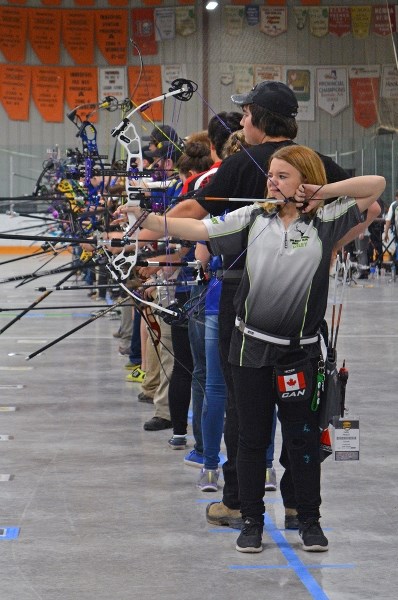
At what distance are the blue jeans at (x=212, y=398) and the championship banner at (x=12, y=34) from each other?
74.2 feet

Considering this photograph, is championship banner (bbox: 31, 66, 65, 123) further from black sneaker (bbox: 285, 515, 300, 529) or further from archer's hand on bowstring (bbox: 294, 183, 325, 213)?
archer's hand on bowstring (bbox: 294, 183, 325, 213)

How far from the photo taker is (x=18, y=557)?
13.6ft

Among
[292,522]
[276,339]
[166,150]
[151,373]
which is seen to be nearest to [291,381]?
[276,339]

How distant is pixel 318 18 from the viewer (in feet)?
84.8

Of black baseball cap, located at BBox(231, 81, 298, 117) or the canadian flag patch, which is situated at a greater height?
black baseball cap, located at BBox(231, 81, 298, 117)

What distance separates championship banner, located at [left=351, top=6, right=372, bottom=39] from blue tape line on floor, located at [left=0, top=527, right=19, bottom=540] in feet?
74.1

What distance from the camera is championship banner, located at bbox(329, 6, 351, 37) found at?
25.8m

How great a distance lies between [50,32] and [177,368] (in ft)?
72.2

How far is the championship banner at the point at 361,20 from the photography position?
25.6 m

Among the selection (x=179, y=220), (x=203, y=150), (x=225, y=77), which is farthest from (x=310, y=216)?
(x=225, y=77)

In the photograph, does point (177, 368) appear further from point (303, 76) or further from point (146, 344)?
point (303, 76)

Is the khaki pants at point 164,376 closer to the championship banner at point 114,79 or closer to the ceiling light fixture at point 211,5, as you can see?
the ceiling light fixture at point 211,5

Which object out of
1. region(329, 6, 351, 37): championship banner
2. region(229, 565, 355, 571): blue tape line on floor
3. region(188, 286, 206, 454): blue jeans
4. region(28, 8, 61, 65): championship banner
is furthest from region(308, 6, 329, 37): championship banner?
region(229, 565, 355, 571): blue tape line on floor

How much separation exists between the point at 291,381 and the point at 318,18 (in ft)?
75.1
